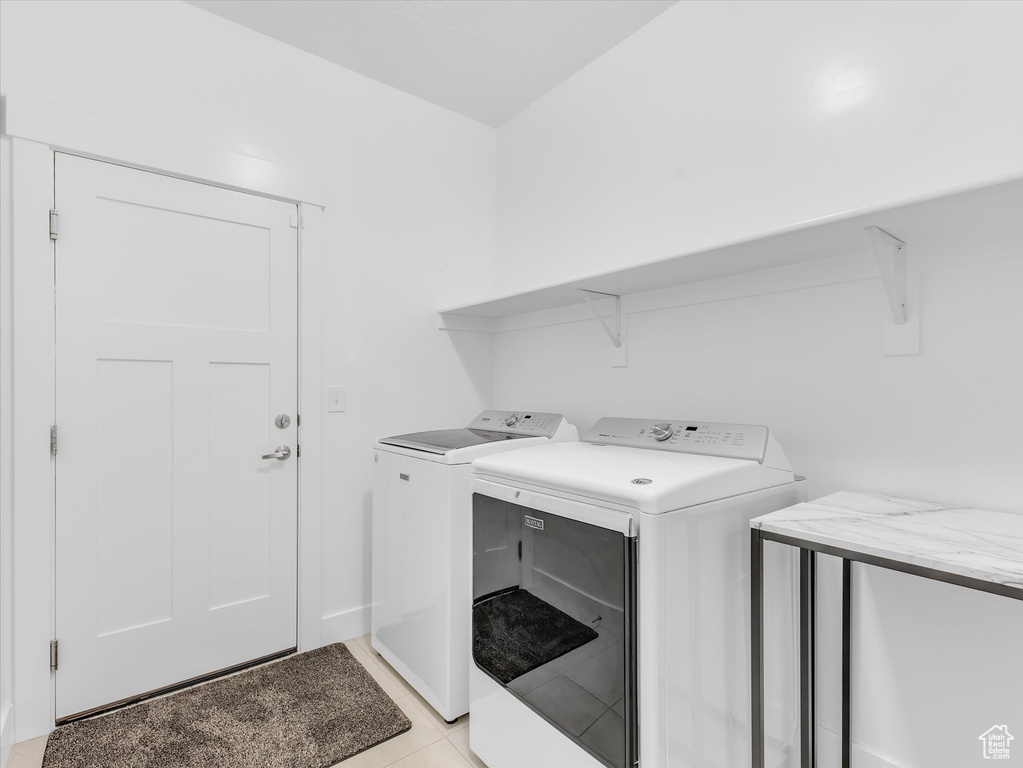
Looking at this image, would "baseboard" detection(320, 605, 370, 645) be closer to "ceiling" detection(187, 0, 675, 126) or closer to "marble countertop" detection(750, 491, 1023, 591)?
"marble countertop" detection(750, 491, 1023, 591)

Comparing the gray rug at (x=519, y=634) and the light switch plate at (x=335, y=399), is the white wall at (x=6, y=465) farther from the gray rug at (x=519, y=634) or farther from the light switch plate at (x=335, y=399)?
the gray rug at (x=519, y=634)

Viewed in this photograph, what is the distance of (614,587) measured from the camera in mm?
1155

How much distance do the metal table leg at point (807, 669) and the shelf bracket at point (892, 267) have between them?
68 cm

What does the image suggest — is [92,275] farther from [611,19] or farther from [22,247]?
[611,19]

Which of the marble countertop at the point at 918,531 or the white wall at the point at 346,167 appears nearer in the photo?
the marble countertop at the point at 918,531

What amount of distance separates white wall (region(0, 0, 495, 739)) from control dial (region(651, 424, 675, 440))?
1.25 m

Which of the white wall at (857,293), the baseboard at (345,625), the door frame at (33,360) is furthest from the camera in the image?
the baseboard at (345,625)

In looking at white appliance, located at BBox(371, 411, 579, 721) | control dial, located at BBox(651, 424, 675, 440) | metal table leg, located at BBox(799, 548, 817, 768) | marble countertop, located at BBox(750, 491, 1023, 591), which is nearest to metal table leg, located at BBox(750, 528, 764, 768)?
marble countertop, located at BBox(750, 491, 1023, 591)

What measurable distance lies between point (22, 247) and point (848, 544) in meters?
2.43

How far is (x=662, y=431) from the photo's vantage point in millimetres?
1678

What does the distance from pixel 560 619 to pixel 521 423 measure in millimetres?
1009

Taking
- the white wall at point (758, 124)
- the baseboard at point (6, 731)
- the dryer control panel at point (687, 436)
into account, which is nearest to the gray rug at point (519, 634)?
the dryer control panel at point (687, 436)

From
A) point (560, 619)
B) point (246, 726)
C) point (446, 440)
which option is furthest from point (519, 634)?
point (246, 726)

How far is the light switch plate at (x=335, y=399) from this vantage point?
2258 millimetres
